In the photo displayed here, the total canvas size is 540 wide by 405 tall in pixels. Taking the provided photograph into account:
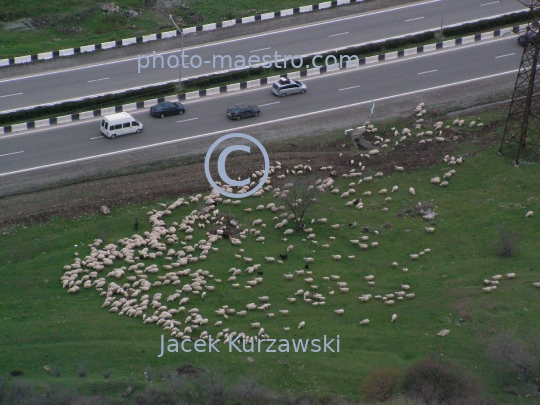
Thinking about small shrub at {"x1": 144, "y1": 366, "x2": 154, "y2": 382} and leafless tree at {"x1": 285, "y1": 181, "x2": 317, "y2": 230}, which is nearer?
small shrub at {"x1": 144, "y1": 366, "x2": 154, "y2": 382}

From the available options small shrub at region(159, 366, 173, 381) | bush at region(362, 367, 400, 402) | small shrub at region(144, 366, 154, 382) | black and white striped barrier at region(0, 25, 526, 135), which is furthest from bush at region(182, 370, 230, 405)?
black and white striped barrier at region(0, 25, 526, 135)

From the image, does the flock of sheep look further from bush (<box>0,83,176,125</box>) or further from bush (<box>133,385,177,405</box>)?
bush (<box>0,83,176,125</box>)

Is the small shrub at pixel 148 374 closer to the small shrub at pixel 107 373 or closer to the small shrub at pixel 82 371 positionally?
the small shrub at pixel 107 373

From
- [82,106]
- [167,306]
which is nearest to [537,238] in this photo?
[167,306]

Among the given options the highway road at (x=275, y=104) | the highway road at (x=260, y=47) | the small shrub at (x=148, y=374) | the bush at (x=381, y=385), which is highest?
the highway road at (x=260, y=47)

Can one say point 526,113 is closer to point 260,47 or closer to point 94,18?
point 260,47

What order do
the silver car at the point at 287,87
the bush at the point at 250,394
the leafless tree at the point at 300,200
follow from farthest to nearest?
the silver car at the point at 287,87 → the leafless tree at the point at 300,200 → the bush at the point at 250,394

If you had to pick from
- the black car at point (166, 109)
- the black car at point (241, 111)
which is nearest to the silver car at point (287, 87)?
the black car at point (241, 111)
